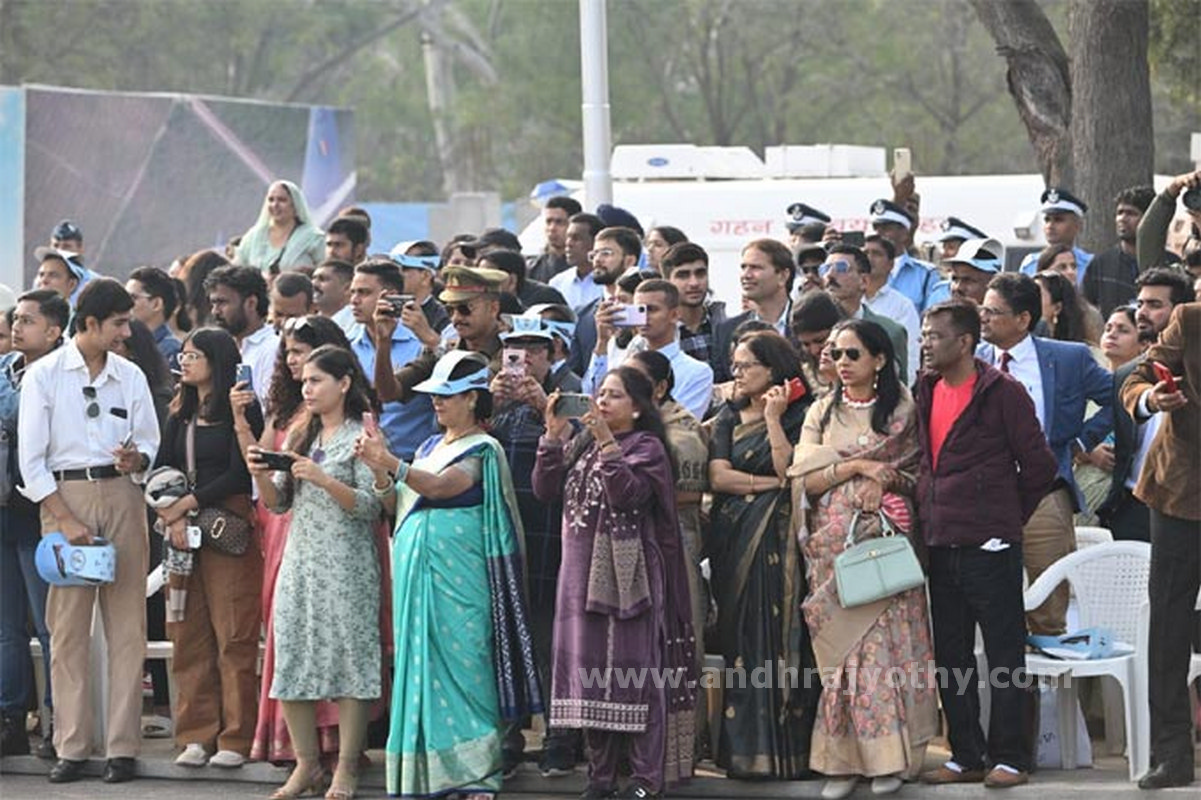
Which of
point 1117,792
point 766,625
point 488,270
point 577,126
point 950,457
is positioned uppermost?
point 577,126

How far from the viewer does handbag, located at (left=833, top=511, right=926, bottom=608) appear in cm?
955

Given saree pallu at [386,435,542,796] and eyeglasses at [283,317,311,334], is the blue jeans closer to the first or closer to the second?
eyeglasses at [283,317,311,334]

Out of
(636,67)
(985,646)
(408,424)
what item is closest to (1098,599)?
(985,646)

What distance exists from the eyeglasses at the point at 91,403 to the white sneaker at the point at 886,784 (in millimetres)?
3911

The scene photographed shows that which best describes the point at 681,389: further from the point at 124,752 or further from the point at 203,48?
the point at 203,48

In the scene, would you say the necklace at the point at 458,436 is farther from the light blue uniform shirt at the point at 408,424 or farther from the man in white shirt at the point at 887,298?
the man in white shirt at the point at 887,298

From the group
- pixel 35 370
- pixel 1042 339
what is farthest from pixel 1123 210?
pixel 35 370

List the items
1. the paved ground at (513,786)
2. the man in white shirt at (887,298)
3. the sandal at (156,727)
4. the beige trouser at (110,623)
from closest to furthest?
the paved ground at (513,786), the beige trouser at (110,623), the sandal at (156,727), the man in white shirt at (887,298)

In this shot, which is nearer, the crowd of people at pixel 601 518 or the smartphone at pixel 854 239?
the crowd of people at pixel 601 518

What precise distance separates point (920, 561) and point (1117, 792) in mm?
1215

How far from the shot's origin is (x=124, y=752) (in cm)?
1091

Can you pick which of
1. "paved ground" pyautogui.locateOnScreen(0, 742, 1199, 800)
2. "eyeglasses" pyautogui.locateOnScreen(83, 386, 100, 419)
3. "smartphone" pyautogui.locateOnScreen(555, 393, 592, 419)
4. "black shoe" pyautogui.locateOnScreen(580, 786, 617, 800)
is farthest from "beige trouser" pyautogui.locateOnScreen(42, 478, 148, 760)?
"black shoe" pyautogui.locateOnScreen(580, 786, 617, 800)

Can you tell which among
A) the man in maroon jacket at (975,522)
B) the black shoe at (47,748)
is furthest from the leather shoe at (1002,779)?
the black shoe at (47,748)

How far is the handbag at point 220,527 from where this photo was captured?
10.7 metres
